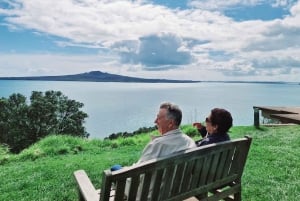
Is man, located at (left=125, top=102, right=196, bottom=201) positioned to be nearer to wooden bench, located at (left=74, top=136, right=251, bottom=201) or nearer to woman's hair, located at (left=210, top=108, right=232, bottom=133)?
wooden bench, located at (left=74, top=136, right=251, bottom=201)

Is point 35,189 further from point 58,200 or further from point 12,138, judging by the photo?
point 12,138

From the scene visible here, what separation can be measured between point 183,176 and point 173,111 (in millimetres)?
615

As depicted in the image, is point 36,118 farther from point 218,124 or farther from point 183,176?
point 183,176

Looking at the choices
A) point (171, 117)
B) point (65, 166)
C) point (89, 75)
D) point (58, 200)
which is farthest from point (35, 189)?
point (89, 75)

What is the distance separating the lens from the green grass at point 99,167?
5.73 m

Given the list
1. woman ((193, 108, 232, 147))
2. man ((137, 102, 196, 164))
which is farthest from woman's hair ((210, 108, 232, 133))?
man ((137, 102, 196, 164))

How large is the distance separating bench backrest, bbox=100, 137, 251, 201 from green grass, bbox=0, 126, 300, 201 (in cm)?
194

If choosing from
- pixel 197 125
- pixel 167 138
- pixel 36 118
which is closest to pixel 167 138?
pixel 167 138

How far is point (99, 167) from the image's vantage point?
295 inches

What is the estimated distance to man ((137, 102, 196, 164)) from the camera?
3.19 m

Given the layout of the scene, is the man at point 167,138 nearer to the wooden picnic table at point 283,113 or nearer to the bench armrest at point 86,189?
the bench armrest at point 86,189

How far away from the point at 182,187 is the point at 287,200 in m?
2.63

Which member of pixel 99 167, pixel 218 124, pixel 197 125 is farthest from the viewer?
pixel 99 167

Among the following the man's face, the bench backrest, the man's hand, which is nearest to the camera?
the bench backrest
